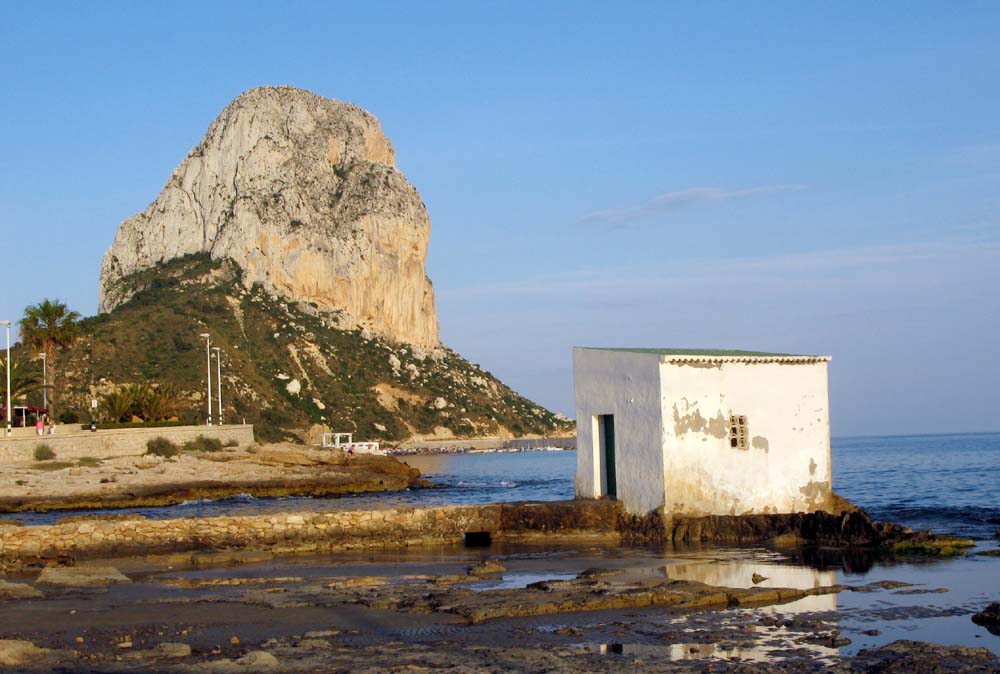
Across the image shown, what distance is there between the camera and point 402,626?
12242 mm

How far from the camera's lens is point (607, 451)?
22062 mm

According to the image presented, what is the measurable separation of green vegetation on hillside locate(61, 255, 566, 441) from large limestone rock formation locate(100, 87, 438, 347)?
2605 millimetres

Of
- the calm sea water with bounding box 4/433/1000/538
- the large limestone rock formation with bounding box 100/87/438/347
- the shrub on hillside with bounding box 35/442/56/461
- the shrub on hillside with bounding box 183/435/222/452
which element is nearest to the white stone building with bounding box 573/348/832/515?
the calm sea water with bounding box 4/433/1000/538

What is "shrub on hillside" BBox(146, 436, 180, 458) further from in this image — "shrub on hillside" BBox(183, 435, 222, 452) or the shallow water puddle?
the shallow water puddle

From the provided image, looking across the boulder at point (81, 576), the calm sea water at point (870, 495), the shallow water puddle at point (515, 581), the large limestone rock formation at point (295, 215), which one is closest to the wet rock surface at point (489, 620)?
the shallow water puddle at point (515, 581)

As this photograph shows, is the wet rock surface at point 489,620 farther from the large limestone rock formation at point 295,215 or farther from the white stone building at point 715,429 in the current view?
the large limestone rock formation at point 295,215

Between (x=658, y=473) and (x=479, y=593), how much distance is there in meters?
6.95

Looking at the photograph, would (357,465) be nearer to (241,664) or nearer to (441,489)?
(441,489)

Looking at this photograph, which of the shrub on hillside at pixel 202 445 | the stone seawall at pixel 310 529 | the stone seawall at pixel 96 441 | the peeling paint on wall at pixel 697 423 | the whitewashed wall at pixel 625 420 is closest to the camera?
the stone seawall at pixel 310 529

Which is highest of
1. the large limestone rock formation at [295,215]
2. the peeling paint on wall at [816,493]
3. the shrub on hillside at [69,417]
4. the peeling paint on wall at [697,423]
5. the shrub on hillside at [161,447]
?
the large limestone rock formation at [295,215]

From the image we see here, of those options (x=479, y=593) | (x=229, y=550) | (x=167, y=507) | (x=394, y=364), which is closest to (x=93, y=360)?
(x=394, y=364)

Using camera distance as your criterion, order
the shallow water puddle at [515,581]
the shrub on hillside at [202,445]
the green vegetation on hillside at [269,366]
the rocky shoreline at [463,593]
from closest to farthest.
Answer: the rocky shoreline at [463,593]
the shallow water puddle at [515,581]
the shrub on hillside at [202,445]
the green vegetation on hillside at [269,366]

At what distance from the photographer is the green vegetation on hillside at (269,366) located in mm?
82500

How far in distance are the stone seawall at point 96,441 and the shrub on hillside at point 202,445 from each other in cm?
26
